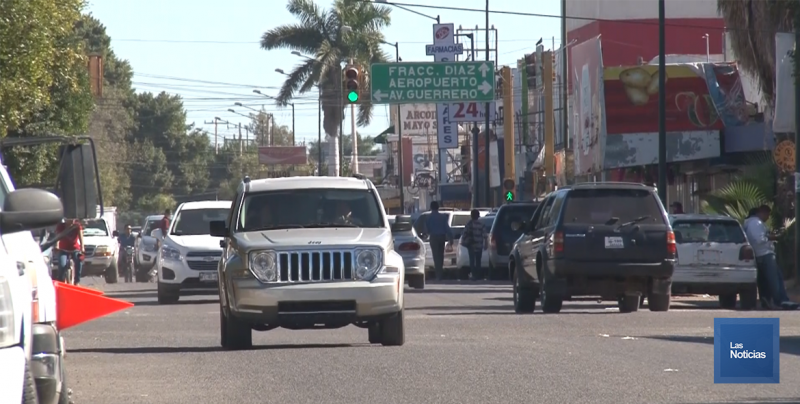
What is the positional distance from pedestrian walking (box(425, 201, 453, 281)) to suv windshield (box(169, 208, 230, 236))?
9.43m

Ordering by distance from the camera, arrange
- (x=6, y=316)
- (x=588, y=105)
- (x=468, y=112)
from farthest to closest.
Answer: (x=468, y=112) < (x=588, y=105) < (x=6, y=316)

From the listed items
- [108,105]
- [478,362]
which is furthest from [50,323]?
[108,105]

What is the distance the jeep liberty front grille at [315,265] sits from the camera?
1464 centimetres

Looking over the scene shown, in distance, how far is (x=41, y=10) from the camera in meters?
29.8

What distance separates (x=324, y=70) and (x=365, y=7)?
140 inches

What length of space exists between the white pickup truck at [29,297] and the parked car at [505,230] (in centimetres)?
2247

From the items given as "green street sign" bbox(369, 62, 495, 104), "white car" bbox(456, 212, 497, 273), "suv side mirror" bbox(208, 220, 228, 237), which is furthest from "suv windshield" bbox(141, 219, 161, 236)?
"suv side mirror" bbox(208, 220, 228, 237)

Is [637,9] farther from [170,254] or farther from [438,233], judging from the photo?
[170,254]

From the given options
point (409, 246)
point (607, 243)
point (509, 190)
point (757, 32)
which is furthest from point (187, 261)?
point (509, 190)

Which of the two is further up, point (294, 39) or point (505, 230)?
point (294, 39)

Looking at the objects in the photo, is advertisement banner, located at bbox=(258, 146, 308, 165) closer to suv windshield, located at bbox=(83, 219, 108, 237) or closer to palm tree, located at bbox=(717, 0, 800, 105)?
suv windshield, located at bbox=(83, 219, 108, 237)

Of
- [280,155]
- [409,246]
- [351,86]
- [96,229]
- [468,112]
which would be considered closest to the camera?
[409,246]

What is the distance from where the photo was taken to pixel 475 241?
34.7m

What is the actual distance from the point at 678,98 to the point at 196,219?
1983 cm
